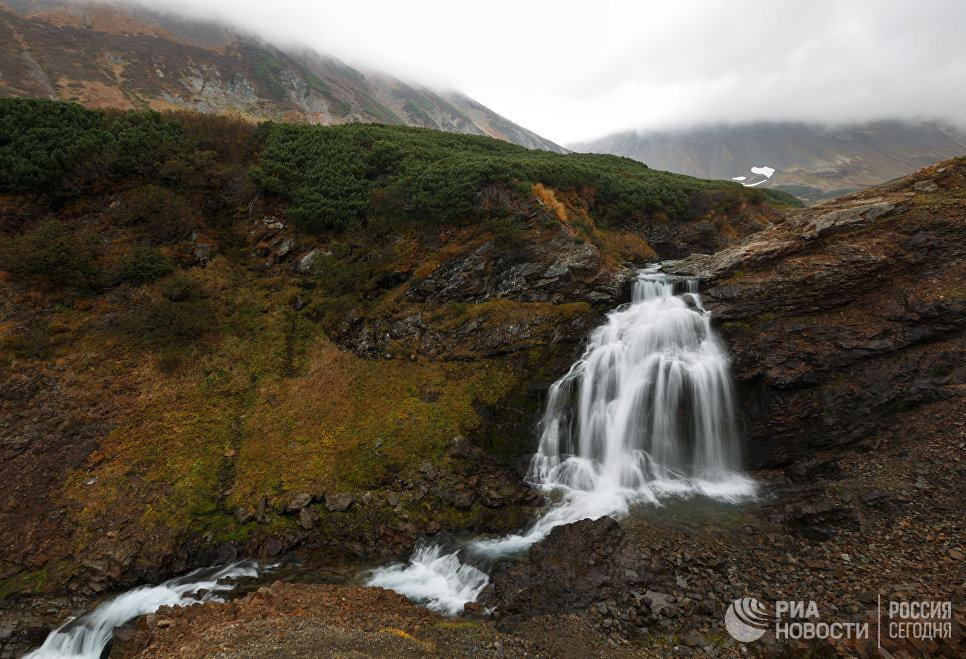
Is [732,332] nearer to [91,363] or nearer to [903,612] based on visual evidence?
[903,612]

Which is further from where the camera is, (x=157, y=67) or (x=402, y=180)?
(x=157, y=67)

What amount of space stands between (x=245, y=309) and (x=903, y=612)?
26735 millimetres

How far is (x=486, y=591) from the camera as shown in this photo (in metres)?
9.55

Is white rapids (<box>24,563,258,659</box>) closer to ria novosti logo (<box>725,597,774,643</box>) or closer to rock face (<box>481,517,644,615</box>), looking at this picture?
rock face (<box>481,517,644,615</box>)

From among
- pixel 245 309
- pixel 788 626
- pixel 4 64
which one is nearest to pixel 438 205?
pixel 245 309

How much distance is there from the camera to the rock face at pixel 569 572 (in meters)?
8.91

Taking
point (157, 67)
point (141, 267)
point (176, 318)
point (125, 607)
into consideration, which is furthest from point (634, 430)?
point (157, 67)

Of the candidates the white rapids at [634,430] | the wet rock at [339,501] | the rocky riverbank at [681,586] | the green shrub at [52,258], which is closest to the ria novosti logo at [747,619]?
the rocky riverbank at [681,586]

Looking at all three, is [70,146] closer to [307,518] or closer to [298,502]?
[298,502]

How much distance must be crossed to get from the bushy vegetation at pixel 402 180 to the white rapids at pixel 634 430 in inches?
510

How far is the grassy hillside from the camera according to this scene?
466 inches

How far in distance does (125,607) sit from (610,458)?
15957 millimetres

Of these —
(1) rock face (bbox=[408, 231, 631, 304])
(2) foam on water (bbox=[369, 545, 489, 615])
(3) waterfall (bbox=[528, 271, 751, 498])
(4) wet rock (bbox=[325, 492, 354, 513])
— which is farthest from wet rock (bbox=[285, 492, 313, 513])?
(1) rock face (bbox=[408, 231, 631, 304])

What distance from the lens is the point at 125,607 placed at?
950cm
